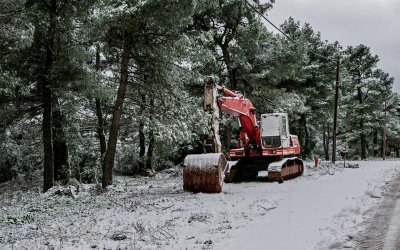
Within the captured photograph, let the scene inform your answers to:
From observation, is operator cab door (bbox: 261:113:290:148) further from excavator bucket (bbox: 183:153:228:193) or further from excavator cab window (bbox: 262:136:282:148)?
excavator bucket (bbox: 183:153:228:193)

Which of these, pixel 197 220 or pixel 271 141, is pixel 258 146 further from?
pixel 197 220

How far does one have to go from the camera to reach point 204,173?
44.4 ft

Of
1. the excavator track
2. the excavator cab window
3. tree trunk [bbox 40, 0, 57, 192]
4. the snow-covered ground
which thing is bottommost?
the snow-covered ground

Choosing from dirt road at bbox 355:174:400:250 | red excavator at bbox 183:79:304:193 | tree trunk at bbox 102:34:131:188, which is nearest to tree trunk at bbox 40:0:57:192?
tree trunk at bbox 102:34:131:188

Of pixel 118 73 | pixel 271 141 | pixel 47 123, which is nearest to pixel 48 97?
pixel 47 123

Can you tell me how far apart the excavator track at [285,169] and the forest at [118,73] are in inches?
143

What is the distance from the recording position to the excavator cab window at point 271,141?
1902cm

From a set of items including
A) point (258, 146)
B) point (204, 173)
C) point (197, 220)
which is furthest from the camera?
point (258, 146)

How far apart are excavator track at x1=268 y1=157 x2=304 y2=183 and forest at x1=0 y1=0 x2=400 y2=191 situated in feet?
11.9

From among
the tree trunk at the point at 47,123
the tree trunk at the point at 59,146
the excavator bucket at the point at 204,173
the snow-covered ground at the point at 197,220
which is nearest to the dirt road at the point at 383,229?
the snow-covered ground at the point at 197,220

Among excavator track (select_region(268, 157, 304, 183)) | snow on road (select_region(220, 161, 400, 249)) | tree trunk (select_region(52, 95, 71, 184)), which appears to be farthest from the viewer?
tree trunk (select_region(52, 95, 71, 184))

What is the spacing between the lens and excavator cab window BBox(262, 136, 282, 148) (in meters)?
19.0

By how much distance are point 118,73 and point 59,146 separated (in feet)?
15.2

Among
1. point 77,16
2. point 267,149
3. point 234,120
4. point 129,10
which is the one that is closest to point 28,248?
point 129,10
